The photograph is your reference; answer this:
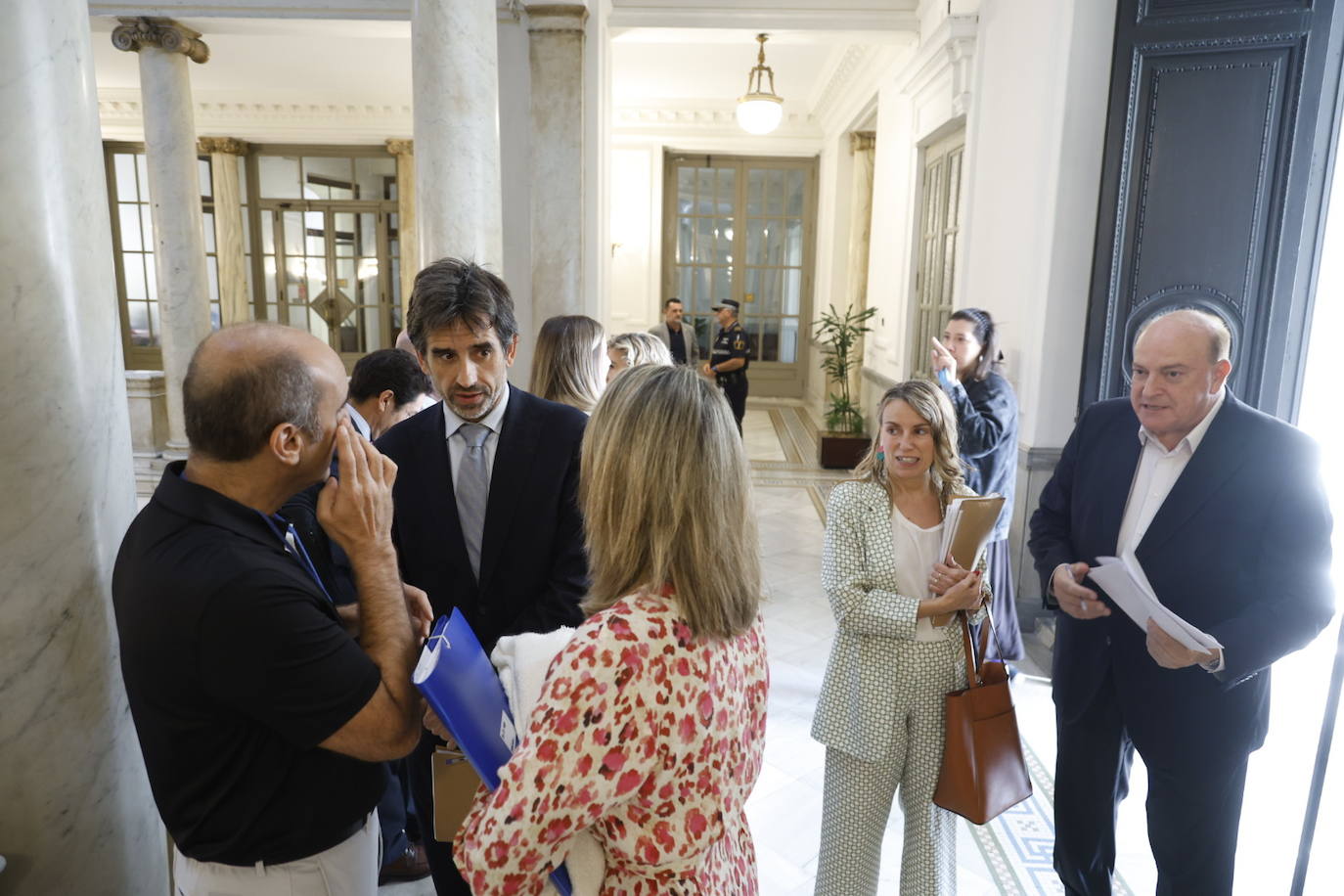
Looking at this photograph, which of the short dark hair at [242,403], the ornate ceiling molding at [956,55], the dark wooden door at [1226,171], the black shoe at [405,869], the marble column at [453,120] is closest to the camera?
the short dark hair at [242,403]

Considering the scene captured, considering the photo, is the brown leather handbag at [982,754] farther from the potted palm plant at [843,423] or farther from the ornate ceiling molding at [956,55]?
the potted palm plant at [843,423]

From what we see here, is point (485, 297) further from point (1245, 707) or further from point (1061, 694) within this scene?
point (1245, 707)

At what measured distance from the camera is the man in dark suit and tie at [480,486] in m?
1.82

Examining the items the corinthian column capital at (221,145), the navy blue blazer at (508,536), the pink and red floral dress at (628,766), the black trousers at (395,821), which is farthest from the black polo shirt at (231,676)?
the corinthian column capital at (221,145)

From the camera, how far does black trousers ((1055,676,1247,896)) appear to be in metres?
2.06

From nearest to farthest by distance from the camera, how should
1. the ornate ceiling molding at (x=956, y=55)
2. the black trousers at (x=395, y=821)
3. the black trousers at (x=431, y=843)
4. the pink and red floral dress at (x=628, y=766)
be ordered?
the pink and red floral dress at (x=628, y=766)
the black trousers at (x=431, y=843)
the black trousers at (x=395, y=821)
the ornate ceiling molding at (x=956, y=55)

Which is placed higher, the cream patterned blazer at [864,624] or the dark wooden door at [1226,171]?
the dark wooden door at [1226,171]

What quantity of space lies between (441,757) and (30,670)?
72 centimetres

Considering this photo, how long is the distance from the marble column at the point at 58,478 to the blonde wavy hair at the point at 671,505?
0.97 meters

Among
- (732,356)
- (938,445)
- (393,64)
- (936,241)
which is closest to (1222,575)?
(938,445)

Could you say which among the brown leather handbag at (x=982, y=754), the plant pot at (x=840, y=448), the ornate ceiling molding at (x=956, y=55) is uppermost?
the ornate ceiling molding at (x=956, y=55)

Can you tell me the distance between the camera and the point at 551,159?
6.40 meters

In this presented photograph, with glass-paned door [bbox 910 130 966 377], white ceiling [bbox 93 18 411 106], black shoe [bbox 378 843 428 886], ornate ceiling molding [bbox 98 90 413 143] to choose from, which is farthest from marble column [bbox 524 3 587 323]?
ornate ceiling molding [bbox 98 90 413 143]

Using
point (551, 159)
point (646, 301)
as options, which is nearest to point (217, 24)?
point (551, 159)
